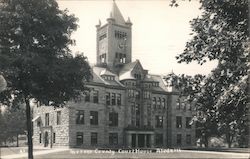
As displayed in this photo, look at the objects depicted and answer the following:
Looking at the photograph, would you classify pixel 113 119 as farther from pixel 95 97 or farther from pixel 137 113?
pixel 137 113

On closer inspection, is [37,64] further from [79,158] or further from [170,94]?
[170,94]

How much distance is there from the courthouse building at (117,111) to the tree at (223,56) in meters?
29.4

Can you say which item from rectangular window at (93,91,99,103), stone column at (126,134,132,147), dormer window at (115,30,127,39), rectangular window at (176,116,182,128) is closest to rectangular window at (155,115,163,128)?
rectangular window at (176,116,182,128)

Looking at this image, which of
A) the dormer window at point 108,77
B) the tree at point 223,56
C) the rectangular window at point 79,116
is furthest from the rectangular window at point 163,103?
the tree at point 223,56

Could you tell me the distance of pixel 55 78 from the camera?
773 inches

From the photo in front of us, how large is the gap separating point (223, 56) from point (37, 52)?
12.1m

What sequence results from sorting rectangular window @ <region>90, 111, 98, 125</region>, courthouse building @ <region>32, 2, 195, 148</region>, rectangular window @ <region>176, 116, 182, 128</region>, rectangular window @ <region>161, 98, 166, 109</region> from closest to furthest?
courthouse building @ <region>32, 2, 195, 148</region> < rectangular window @ <region>90, 111, 98, 125</region> < rectangular window @ <region>161, 98, 166, 109</region> < rectangular window @ <region>176, 116, 182, 128</region>

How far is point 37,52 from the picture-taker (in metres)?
20.0

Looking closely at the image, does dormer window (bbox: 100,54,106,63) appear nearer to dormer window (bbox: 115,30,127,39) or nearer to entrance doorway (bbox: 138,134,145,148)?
dormer window (bbox: 115,30,127,39)

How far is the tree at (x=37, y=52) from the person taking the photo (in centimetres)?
1909

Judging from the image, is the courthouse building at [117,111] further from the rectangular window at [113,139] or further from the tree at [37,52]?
the tree at [37,52]

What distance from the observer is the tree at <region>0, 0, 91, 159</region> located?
62.6 ft

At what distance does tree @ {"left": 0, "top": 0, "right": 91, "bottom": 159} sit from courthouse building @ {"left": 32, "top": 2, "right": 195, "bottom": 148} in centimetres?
1980

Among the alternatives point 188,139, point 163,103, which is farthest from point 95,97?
point 188,139
